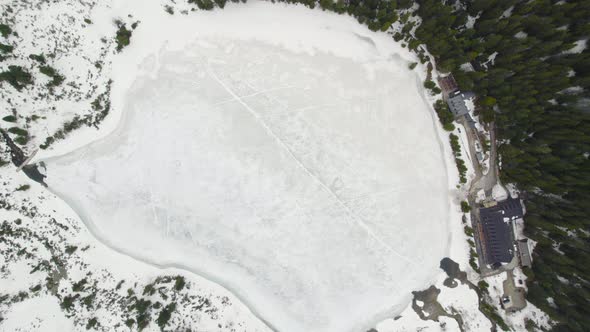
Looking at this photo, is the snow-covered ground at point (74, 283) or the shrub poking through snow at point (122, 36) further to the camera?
the shrub poking through snow at point (122, 36)

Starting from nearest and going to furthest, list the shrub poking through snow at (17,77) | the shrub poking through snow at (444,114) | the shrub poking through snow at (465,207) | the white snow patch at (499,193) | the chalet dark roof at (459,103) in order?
the shrub poking through snow at (17,77), the chalet dark roof at (459,103), the shrub poking through snow at (465,207), the shrub poking through snow at (444,114), the white snow patch at (499,193)

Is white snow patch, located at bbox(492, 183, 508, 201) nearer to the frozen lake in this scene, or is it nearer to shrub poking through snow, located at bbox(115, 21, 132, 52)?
the frozen lake

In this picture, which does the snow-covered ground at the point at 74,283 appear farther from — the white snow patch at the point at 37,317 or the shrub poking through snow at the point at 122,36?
the shrub poking through snow at the point at 122,36

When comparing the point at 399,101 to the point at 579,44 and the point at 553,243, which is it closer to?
the point at 579,44

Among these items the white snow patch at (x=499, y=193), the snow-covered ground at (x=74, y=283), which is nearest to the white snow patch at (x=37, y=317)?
the snow-covered ground at (x=74, y=283)

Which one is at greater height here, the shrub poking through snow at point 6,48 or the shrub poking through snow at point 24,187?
the shrub poking through snow at point 6,48

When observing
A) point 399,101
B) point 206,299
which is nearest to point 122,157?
point 206,299

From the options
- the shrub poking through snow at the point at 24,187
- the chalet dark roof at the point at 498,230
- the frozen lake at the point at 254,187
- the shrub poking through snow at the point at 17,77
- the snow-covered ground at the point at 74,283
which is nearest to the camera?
the shrub poking through snow at the point at 17,77
